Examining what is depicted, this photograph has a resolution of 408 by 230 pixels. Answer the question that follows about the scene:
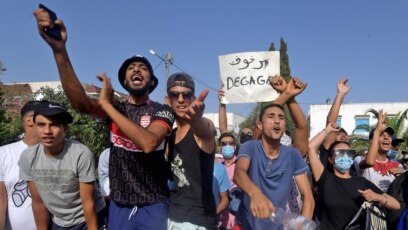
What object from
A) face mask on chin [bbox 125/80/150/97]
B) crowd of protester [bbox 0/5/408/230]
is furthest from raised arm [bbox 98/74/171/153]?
face mask on chin [bbox 125/80/150/97]

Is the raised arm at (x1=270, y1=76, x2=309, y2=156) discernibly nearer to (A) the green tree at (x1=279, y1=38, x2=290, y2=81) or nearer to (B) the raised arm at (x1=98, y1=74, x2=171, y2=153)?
(B) the raised arm at (x1=98, y1=74, x2=171, y2=153)

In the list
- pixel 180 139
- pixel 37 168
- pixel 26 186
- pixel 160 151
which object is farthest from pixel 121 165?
pixel 26 186

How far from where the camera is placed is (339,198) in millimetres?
4582

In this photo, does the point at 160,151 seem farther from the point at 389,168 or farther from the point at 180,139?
the point at 389,168

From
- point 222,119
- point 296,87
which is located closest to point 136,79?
point 296,87

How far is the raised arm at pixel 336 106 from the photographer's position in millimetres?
5227

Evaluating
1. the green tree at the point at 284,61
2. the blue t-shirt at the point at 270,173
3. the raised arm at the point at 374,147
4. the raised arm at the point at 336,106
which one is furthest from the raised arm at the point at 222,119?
the green tree at the point at 284,61

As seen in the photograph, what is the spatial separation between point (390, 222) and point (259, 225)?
1.79m

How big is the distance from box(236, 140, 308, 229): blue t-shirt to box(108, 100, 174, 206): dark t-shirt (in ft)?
2.88

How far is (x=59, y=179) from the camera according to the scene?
11.5 ft

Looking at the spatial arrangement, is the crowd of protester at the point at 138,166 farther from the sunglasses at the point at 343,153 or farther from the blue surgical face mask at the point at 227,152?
the blue surgical face mask at the point at 227,152

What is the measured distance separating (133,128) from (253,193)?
3.31ft

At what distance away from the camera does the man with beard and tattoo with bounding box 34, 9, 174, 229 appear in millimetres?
3049

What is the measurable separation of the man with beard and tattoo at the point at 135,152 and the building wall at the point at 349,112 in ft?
132
